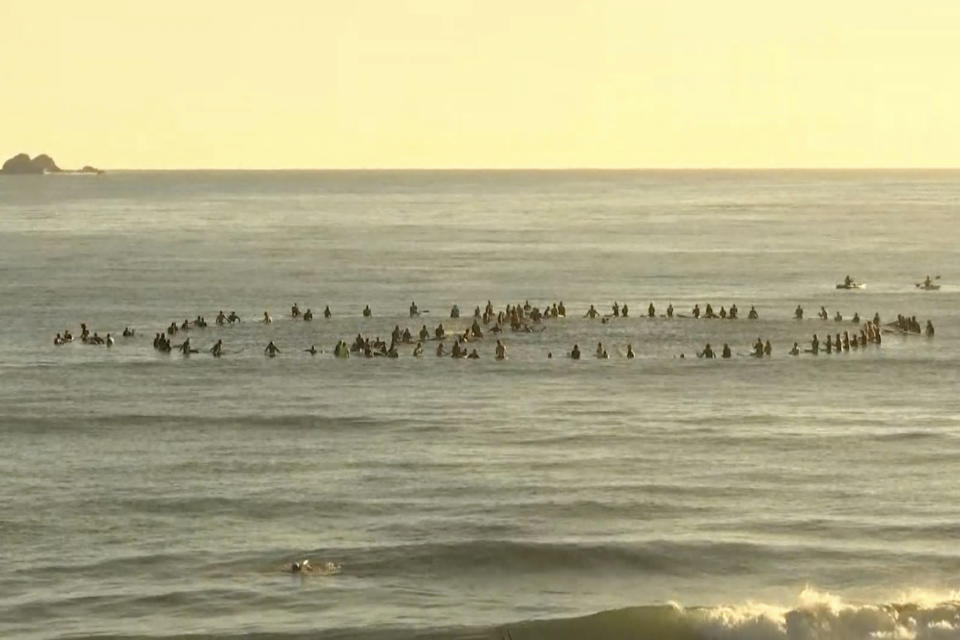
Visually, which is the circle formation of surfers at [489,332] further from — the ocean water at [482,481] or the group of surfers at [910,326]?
the ocean water at [482,481]

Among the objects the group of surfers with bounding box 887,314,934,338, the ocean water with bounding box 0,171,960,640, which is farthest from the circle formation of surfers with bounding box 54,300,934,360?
the ocean water with bounding box 0,171,960,640

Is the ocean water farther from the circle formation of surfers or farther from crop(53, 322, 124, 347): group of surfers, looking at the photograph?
crop(53, 322, 124, 347): group of surfers

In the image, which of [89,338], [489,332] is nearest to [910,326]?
[489,332]

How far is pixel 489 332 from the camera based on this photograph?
85875 mm

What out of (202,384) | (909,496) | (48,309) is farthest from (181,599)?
(48,309)

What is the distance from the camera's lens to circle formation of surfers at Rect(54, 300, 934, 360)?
77938 millimetres

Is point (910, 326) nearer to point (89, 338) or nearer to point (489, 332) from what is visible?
point (489, 332)

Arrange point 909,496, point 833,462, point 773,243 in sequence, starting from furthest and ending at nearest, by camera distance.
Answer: point 773,243 < point 833,462 < point 909,496

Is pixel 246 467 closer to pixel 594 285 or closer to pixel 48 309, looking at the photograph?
pixel 48 309

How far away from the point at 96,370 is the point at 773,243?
100 metres

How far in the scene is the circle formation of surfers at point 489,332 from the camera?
256 ft

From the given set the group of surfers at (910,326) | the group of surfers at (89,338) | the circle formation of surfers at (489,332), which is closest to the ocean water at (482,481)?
the circle formation of surfers at (489,332)

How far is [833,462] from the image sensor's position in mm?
53875

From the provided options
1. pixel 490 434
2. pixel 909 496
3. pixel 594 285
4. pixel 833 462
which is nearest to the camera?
pixel 909 496
